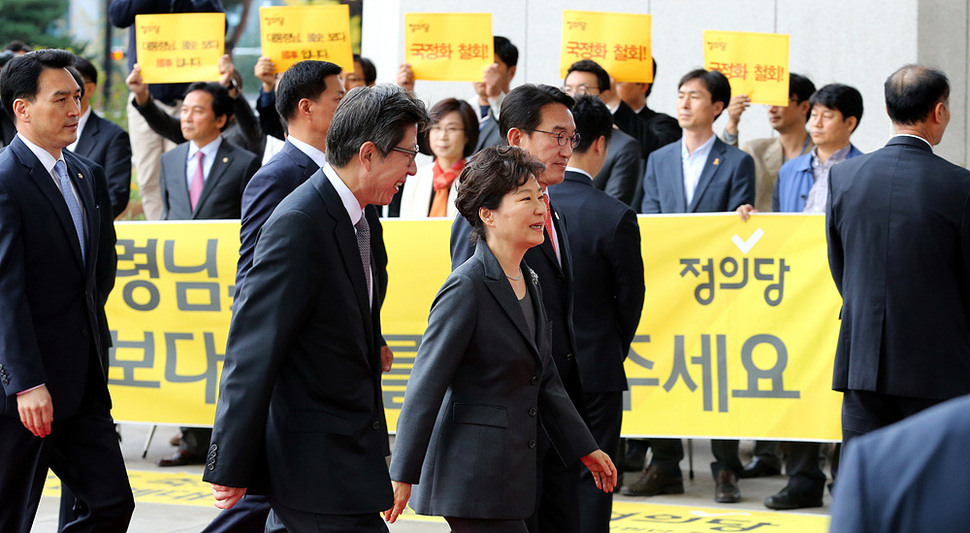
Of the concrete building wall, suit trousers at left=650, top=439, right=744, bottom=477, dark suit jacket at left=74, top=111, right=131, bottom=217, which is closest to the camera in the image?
suit trousers at left=650, top=439, right=744, bottom=477

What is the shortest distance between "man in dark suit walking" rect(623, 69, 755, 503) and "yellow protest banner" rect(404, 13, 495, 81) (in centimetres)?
138

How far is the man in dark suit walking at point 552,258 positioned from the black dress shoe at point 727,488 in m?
2.83

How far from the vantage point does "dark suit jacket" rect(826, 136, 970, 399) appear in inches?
202

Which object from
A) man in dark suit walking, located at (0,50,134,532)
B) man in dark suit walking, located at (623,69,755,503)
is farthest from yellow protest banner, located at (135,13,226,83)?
man in dark suit walking, located at (0,50,134,532)

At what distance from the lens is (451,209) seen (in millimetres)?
8156

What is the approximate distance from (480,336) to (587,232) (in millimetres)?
1487

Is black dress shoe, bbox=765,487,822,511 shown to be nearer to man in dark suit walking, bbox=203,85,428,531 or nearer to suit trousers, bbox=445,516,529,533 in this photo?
suit trousers, bbox=445,516,529,533

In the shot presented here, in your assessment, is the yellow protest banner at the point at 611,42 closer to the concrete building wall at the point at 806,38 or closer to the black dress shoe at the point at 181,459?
the concrete building wall at the point at 806,38

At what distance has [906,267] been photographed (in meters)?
5.17

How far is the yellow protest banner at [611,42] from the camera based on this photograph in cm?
829

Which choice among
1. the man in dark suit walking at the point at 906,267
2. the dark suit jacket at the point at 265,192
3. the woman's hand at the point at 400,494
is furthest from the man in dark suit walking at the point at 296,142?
the man in dark suit walking at the point at 906,267

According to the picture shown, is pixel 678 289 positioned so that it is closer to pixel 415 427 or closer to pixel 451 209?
pixel 451 209

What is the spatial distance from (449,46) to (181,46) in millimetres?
1941

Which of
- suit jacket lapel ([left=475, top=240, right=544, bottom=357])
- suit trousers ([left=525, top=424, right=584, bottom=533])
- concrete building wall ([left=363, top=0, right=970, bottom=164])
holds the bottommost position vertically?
suit trousers ([left=525, top=424, right=584, bottom=533])
